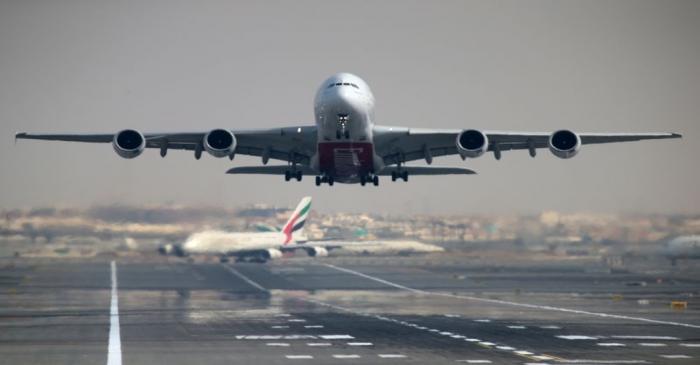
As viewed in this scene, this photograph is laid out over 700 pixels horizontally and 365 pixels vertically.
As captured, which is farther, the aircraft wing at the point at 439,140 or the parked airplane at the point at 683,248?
the parked airplane at the point at 683,248

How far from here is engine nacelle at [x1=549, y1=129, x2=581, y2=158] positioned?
192 feet

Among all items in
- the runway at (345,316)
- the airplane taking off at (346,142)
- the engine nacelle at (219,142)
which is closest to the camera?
the runway at (345,316)

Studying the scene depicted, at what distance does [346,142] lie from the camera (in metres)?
58.4

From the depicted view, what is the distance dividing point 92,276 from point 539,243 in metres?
46.3

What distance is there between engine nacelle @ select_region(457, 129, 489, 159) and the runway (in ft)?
30.8

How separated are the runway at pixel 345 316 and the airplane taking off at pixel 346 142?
897 centimetres

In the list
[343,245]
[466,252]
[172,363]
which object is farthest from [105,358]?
[343,245]

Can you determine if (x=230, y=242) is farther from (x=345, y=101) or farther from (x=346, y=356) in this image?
(x=346, y=356)

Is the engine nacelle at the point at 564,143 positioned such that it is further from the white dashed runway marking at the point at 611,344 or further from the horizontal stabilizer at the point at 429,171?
the white dashed runway marking at the point at 611,344

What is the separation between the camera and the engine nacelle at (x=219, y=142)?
190 feet

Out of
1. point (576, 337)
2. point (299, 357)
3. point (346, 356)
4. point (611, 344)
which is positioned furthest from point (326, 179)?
point (299, 357)

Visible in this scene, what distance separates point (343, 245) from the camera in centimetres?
15612

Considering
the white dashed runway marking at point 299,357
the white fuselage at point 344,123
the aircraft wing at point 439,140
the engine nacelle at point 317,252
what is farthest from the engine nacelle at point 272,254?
the white dashed runway marking at point 299,357

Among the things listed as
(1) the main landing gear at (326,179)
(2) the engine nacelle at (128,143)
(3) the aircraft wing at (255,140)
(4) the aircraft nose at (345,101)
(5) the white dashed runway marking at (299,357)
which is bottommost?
(5) the white dashed runway marking at (299,357)
